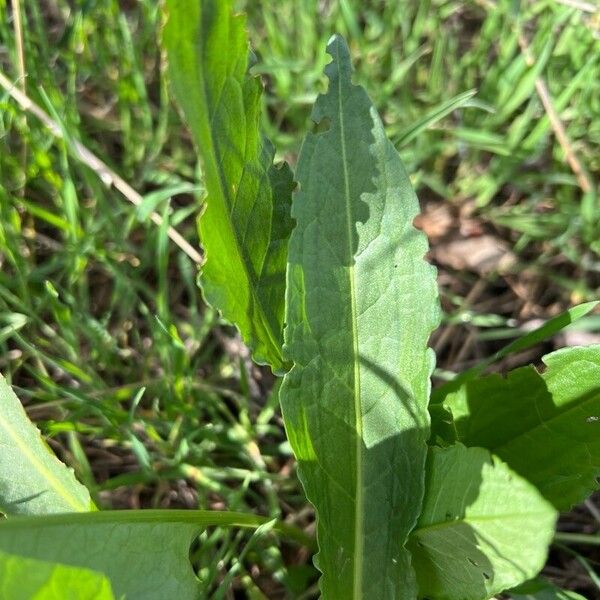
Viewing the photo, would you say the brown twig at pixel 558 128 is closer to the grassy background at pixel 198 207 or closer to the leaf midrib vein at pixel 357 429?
the grassy background at pixel 198 207

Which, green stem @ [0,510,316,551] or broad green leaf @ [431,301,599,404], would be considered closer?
green stem @ [0,510,316,551]

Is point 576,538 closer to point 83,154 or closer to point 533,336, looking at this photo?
point 533,336

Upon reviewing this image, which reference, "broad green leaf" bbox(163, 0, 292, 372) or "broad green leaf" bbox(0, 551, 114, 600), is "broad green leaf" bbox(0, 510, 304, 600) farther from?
"broad green leaf" bbox(163, 0, 292, 372)

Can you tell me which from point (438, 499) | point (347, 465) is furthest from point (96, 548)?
point (438, 499)

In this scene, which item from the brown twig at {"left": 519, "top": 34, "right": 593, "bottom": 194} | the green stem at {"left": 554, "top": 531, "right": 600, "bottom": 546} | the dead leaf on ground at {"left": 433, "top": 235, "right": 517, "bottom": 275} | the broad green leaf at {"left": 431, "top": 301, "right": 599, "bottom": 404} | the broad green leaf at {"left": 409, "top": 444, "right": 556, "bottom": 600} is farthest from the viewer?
the dead leaf on ground at {"left": 433, "top": 235, "right": 517, "bottom": 275}

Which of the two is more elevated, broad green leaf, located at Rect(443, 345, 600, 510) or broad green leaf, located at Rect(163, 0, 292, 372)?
broad green leaf, located at Rect(163, 0, 292, 372)

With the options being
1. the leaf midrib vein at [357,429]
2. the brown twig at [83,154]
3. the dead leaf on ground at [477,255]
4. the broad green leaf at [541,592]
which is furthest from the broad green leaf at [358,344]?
the dead leaf on ground at [477,255]

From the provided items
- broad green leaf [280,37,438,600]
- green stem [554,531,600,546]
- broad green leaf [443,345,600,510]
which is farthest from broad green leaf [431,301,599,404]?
green stem [554,531,600,546]

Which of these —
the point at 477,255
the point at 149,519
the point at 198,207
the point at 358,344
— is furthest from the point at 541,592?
the point at 198,207
